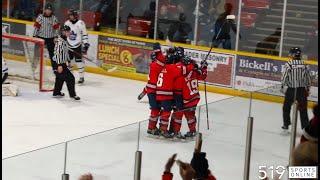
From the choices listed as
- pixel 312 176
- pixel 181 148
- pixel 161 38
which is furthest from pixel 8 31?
pixel 312 176

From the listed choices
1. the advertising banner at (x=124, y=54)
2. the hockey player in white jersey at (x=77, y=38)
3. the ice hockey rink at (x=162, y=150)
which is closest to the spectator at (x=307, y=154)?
the ice hockey rink at (x=162, y=150)

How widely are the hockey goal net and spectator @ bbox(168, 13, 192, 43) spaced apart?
2100 millimetres

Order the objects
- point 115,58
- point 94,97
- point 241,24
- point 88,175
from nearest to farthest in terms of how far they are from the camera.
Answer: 1. point 88,175
2. point 94,97
3. point 241,24
4. point 115,58

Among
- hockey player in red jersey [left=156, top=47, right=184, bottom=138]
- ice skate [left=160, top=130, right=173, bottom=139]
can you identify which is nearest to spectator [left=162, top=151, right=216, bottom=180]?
ice skate [left=160, top=130, right=173, bottom=139]

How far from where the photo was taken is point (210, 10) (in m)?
12.5

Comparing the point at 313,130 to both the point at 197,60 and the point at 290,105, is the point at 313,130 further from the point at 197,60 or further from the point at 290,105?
the point at 197,60

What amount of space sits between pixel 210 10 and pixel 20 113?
400 cm

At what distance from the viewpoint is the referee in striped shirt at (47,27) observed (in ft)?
41.1

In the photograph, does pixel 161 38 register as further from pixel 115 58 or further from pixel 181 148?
pixel 181 148

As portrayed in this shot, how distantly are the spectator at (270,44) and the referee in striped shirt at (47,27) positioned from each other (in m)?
3.34

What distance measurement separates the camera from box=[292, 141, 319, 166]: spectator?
116 inches

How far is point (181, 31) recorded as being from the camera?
41.4ft

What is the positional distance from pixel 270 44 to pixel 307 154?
29.7 feet

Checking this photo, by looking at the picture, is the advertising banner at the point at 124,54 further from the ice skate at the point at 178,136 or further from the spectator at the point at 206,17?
the ice skate at the point at 178,136
